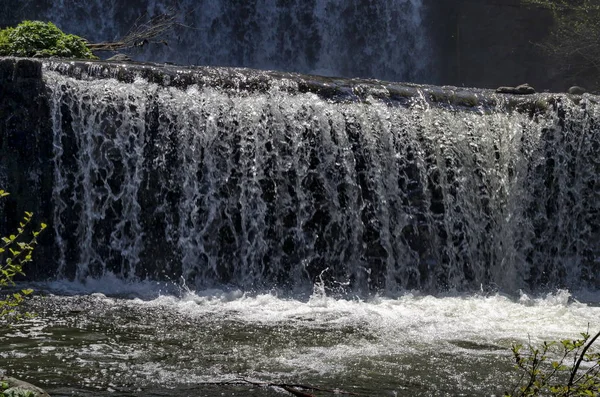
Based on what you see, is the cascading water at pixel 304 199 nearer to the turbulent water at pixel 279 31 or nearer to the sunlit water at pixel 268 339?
the sunlit water at pixel 268 339

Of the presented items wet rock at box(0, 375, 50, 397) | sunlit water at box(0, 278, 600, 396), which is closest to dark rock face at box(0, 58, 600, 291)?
sunlit water at box(0, 278, 600, 396)

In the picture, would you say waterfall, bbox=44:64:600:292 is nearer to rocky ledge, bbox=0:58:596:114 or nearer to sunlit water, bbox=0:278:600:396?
rocky ledge, bbox=0:58:596:114

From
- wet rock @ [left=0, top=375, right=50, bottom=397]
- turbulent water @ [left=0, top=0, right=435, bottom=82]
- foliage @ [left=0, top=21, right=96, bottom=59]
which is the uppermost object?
turbulent water @ [left=0, top=0, right=435, bottom=82]

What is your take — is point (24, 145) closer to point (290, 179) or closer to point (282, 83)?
point (290, 179)

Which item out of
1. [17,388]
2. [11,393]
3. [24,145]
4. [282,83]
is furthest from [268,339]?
[282,83]

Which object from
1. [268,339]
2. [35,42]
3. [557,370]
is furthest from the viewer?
[35,42]

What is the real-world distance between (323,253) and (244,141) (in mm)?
1668

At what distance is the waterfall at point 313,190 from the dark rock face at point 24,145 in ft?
0.47

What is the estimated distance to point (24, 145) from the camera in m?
10.7

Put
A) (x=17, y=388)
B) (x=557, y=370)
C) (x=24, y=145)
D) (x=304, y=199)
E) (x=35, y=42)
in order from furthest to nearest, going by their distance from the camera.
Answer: (x=35, y=42) → (x=304, y=199) → (x=24, y=145) → (x=17, y=388) → (x=557, y=370)

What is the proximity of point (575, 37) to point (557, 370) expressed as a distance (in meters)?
17.1

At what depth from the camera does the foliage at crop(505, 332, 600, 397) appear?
3.97 metres

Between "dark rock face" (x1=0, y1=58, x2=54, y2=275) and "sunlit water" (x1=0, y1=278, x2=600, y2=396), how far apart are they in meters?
1.11

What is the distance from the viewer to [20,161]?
1064 centimetres
